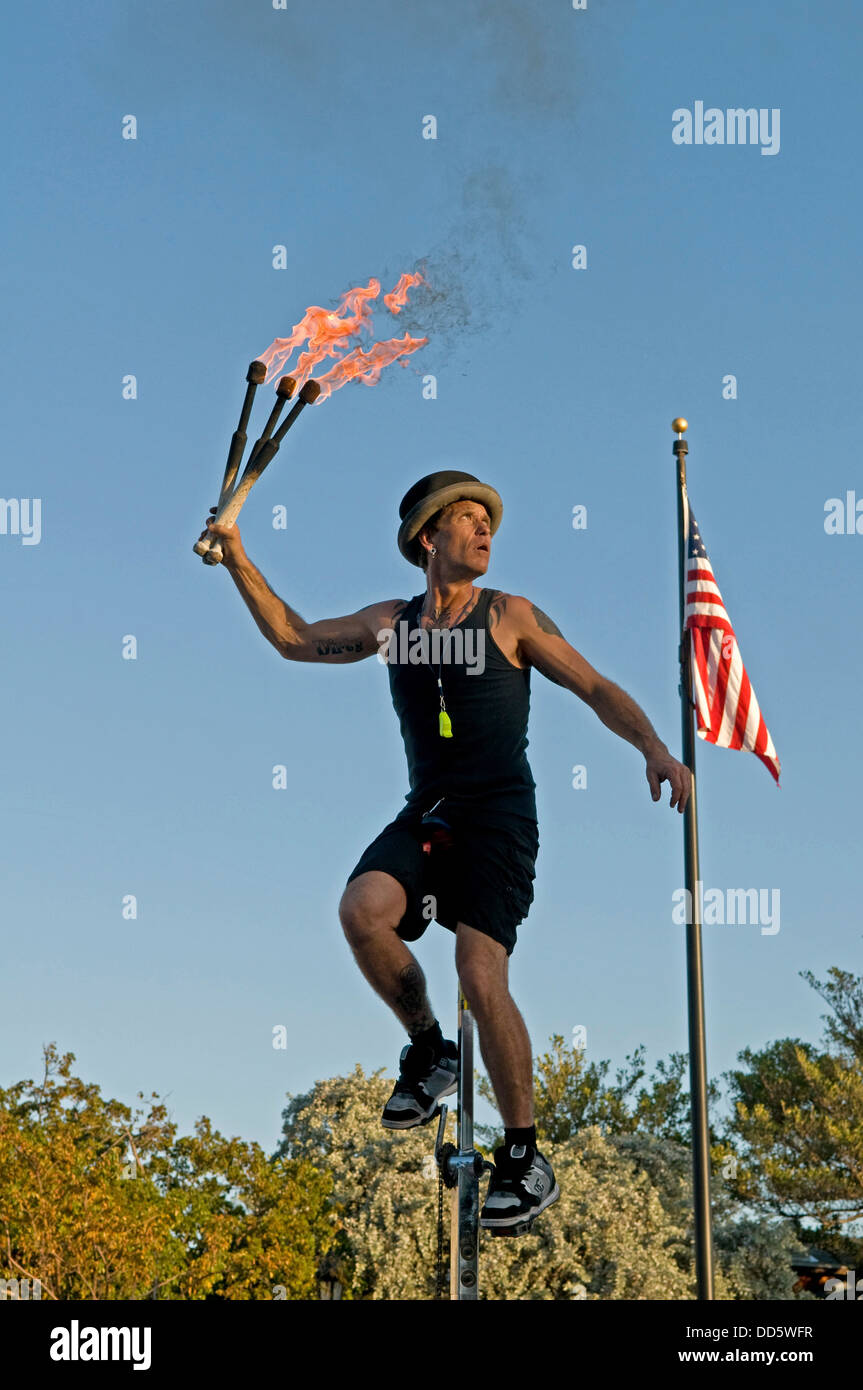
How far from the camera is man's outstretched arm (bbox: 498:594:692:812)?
5199 mm

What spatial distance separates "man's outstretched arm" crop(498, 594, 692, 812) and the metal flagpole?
7018 millimetres

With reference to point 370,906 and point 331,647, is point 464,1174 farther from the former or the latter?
point 331,647

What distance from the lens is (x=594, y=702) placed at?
5.56 metres

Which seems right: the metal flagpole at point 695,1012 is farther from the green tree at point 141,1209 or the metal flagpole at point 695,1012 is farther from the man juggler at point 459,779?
the green tree at point 141,1209

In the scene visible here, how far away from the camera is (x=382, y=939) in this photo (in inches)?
207

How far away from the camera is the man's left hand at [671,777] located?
5172 millimetres

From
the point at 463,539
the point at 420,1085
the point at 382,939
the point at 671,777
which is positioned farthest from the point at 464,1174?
the point at 463,539

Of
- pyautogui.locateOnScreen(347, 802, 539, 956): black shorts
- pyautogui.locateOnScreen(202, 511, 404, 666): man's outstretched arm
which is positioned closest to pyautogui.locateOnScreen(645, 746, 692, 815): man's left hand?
pyautogui.locateOnScreen(347, 802, 539, 956): black shorts

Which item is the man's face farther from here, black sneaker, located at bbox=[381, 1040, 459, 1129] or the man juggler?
black sneaker, located at bbox=[381, 1040, 459, 1129]

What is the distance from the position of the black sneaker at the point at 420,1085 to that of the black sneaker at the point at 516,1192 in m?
0.33

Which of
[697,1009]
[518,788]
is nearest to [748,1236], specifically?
[697,1009]
